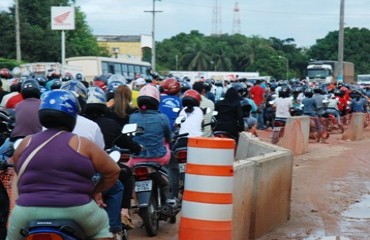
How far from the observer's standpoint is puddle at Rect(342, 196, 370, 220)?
1099 cm

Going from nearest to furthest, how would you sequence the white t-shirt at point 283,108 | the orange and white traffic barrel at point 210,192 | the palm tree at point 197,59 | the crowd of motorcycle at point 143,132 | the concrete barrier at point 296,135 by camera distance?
the orange and white traffic barrel at point 210,192, the crowd of motorcycle at point 143,132, the concrete barrier at point 296,135, the white t-shirt at point 283,108, the palm tree at point 197,59

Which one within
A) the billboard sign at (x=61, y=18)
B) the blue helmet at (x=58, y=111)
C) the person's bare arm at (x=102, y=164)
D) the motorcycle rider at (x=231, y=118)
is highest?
the billboard sign at (x=61, y=18)

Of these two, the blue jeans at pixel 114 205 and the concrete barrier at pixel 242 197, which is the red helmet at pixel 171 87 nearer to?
the concrete barrier at pixel 242 197

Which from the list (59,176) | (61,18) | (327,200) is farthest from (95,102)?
(61,18)

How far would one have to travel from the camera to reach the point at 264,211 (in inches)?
368

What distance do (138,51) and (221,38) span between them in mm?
14033

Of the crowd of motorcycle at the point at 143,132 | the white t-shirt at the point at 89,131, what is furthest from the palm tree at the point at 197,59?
the white t-shirt at the point at 89,131

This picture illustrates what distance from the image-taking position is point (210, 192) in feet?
22.4

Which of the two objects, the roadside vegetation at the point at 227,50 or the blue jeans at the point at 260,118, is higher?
the roadside vegetation at the point at 227,50

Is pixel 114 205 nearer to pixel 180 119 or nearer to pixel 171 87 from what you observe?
pixel 180 119

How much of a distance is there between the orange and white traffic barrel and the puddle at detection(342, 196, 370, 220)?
450 cm

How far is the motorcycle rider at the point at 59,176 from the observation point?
4.79 meters

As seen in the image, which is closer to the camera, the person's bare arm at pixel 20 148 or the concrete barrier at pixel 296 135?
the person's bare arm at pixel 20 148

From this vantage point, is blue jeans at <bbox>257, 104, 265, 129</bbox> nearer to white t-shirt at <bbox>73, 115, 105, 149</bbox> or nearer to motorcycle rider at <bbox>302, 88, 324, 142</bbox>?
motorcycle rider at <bbox>302, 88, 324, 142</bbox>
